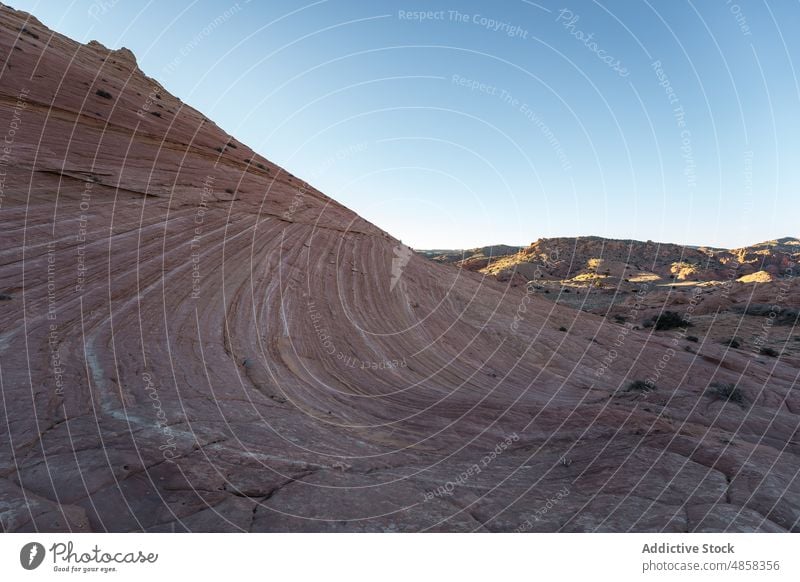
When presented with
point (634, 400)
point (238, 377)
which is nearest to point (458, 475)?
point (238, 377)

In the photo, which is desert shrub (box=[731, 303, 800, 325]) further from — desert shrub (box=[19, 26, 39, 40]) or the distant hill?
desert shrub (box=[19, 26, 39, 40])

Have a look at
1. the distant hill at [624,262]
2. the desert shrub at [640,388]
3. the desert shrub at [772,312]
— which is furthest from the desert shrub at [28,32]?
the desert shrub at [772,312]

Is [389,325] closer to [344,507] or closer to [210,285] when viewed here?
[210,285]

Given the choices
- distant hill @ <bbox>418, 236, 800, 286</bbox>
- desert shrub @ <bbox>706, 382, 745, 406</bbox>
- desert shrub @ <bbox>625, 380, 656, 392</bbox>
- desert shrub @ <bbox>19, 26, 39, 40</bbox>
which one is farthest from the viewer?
distant hill @ <bbox>418, 236, 800, 286</bbox>

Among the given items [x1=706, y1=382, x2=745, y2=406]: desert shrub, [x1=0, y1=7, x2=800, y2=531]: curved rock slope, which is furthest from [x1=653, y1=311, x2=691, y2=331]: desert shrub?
[x1=706, y1=382, x2=745, y2=406]: desert shrub

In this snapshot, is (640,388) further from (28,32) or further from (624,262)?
(624,262)

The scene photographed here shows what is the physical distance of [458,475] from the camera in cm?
854
